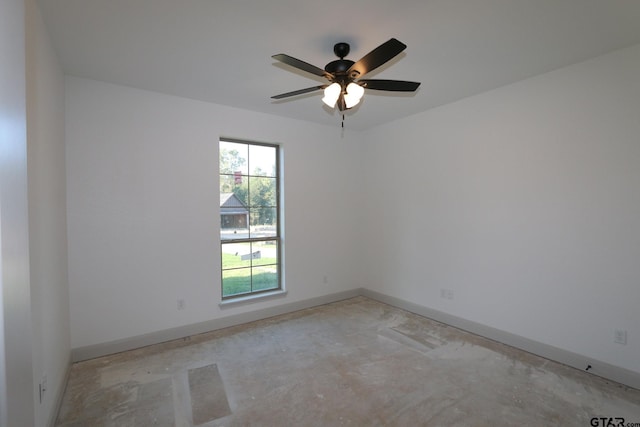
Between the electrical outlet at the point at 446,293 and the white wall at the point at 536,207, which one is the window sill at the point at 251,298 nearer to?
the white wall at the point at 536,207

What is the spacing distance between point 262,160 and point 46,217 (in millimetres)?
2443

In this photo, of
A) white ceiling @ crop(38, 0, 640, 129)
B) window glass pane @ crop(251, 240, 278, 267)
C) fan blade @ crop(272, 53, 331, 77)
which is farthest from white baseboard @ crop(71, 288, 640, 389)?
fan blade @ crop(272, 53, 331, 77)

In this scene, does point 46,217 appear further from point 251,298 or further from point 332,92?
point 251,298

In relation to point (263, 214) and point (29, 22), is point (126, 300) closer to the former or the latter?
point (263, 214)

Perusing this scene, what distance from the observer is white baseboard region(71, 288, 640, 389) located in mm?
2500

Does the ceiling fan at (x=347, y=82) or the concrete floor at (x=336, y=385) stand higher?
the ceiling fan at (x=347, y=82)

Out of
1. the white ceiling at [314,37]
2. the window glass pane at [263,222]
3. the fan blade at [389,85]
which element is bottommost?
the window glass pane at [263,222]

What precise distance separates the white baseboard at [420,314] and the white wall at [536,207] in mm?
67

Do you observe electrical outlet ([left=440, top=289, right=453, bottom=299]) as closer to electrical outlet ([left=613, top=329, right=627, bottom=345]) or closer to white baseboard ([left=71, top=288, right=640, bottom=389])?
white baseboard ([left=71, top=288, right=640, bottom=389])

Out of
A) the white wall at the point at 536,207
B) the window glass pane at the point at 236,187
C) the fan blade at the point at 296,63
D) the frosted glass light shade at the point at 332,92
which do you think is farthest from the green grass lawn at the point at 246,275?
the fan blade at the point at 296,63

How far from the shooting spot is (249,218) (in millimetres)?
3973

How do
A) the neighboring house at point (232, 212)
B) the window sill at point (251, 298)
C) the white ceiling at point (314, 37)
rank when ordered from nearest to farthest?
the white ceiling at point (314, 37), the window sill at point (251, 298), the neighboring house at point (232, 212)

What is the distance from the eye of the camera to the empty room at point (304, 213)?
1.93 meters

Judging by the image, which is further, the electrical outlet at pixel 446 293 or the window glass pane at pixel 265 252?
the window glass pane at pixel 265 252
